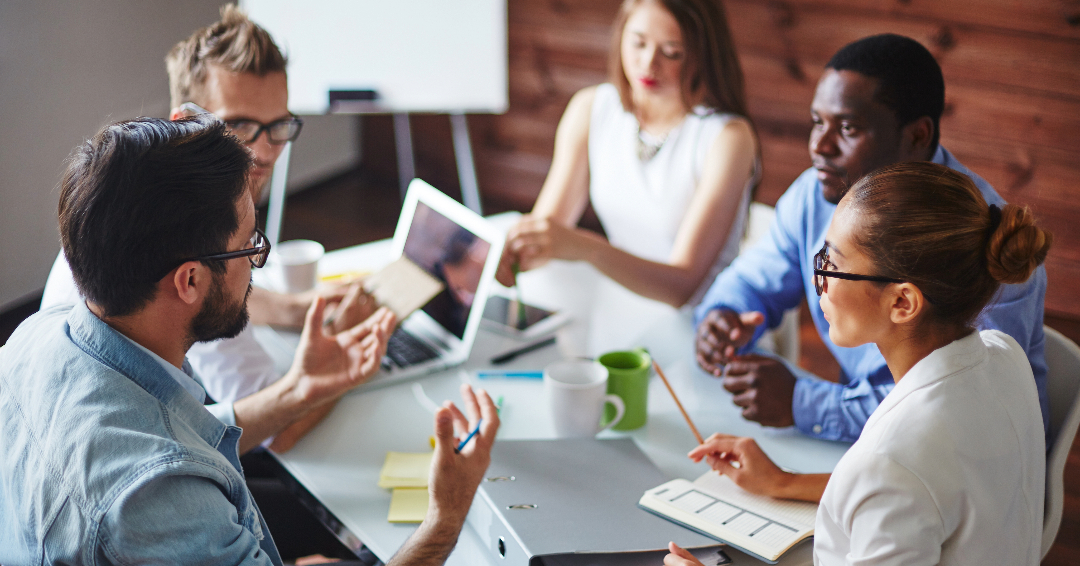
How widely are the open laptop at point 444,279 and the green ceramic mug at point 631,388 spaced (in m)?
0.28

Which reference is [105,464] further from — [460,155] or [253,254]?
[460,155]

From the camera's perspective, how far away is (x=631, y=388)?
1.32 meters

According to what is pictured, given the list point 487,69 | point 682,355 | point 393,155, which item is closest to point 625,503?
point 682,355

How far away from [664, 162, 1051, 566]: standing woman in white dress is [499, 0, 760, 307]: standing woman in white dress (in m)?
0.77

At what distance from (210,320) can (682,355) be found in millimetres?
891

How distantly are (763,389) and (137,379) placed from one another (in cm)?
91

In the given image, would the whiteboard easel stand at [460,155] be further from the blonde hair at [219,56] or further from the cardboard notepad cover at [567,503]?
the cardboard notepad cover at [567,503]

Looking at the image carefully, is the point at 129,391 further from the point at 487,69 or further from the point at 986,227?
the point at 487,69

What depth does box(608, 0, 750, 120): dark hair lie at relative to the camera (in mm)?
1926

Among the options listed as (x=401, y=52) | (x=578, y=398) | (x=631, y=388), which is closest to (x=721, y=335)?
(x=631, y=388)

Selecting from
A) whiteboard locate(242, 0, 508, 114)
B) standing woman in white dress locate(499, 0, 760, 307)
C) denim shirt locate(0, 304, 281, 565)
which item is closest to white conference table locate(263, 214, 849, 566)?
standing woman in white dress locate(499, 0, 760, 307)

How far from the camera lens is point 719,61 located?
6.54 feet

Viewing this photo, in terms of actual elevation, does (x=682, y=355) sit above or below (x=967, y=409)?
below

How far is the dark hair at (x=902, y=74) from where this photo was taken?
135 cm
